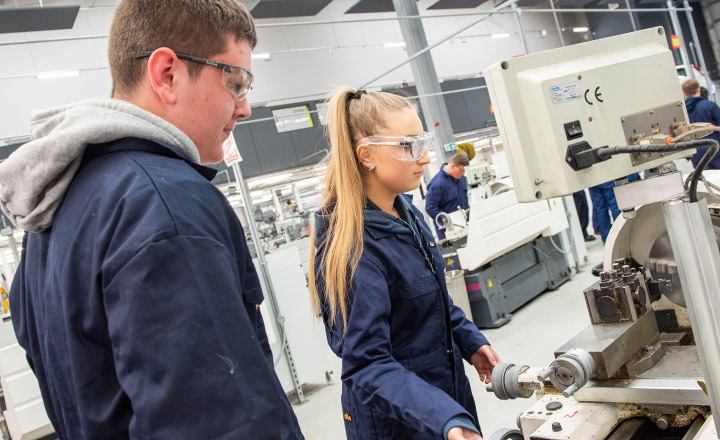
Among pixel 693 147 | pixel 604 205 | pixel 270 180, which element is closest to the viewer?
pixel 693 147

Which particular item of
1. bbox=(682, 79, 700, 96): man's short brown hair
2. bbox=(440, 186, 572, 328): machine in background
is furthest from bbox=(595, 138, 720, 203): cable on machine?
bbox=(682, 79, 700, 96): man's short brown hair

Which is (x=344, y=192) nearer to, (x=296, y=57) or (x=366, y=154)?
Result: (x=366, y=154)

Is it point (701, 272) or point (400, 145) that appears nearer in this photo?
point (701, 272)

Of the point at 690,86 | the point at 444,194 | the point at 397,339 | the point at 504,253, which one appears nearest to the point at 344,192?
the point at 397,339

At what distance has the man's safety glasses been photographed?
0.70 m

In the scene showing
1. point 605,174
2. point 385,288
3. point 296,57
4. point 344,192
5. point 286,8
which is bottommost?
point 385,288

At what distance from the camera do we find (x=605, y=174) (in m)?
1.02

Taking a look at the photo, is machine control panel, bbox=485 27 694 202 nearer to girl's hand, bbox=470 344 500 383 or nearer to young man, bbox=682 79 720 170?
girl's hand, bbox=470 344 500 383

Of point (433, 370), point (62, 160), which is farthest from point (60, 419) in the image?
point (433, 370)

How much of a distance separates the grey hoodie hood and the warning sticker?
709 mm

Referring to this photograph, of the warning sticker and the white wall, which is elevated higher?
the white wall

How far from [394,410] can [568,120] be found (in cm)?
66

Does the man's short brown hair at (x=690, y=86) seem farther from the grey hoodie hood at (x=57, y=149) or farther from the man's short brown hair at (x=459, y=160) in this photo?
the grey hoodie hood at (x=57, y=149)

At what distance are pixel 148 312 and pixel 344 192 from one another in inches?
29.6
